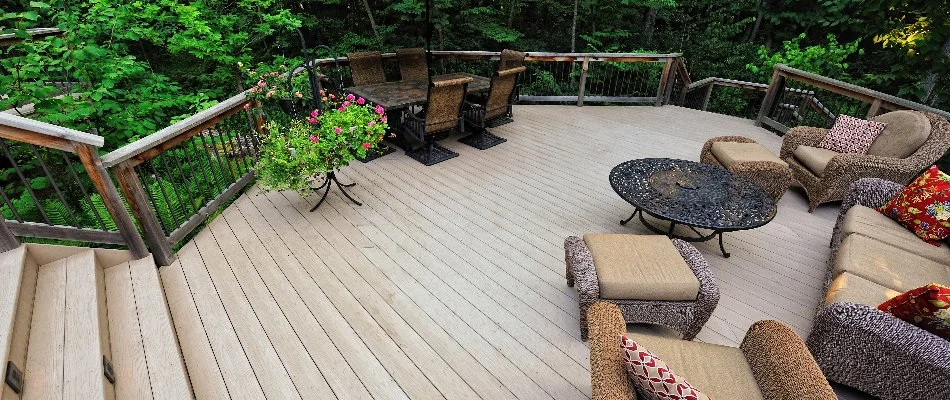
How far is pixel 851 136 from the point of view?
11.9 ft

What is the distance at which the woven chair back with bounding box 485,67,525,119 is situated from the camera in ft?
14.5

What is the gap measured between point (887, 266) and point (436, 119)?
354 cm

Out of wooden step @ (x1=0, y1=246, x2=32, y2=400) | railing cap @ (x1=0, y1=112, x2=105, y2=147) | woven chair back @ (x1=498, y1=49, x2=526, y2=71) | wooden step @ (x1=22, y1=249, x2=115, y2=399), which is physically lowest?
wooden step @ (x1=22, y1=249, x2=115, y2=399)

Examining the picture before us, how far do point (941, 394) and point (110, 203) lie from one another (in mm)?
4131

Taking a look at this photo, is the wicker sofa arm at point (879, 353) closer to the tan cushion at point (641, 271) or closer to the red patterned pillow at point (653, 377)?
the tan cushion at point (641, 271)

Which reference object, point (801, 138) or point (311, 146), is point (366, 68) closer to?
point (311, 146)

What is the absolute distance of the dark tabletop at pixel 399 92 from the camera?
4.33m

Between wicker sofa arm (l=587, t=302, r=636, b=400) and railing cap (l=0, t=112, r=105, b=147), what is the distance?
2.49m

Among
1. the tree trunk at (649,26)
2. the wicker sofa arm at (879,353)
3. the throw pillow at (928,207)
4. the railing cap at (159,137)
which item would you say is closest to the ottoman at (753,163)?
the throw pillow at (928,207)

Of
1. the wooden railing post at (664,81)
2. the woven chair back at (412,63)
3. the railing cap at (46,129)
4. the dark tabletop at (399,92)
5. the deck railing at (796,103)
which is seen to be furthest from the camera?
the wooden railing post at (664,81)

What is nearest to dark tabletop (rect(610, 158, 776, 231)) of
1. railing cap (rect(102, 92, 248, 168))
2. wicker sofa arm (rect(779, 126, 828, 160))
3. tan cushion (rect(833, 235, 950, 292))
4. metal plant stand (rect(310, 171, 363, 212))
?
tan cushion (rect(833, 235, 950, 292))

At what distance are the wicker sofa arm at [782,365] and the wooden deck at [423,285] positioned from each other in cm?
73

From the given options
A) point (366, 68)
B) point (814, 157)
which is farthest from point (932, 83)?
point (366, 68)

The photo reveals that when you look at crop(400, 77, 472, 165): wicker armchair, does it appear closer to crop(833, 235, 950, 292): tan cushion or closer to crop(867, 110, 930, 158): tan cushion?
crop(833, 235, 950, 292): tan cushion
